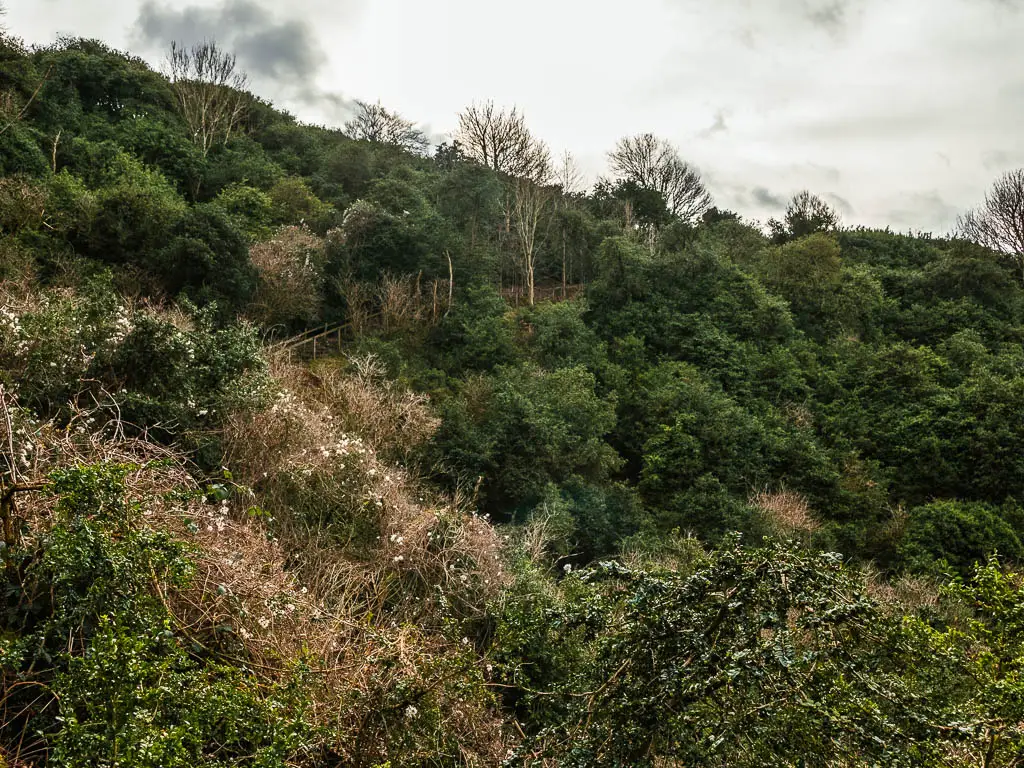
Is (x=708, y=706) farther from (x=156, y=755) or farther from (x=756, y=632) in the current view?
(x=156, y=755)

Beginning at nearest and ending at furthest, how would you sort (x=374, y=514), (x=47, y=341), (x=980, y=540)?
(x=47, y=341) → (x=374, y=514) → (x=980, y=540)

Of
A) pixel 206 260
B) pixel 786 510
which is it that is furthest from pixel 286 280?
pixel 786 510

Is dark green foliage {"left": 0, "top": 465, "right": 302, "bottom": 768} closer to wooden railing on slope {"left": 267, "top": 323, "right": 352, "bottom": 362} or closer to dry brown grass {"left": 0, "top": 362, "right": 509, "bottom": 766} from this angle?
dry brown grass {"left": 0, "top": 362, "right": 509, "bottom": 766}

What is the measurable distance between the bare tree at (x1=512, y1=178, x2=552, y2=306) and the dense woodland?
1.21 ft

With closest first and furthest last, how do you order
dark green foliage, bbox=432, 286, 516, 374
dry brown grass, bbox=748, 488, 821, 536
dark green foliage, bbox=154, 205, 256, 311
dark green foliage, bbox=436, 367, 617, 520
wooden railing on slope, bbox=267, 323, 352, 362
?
dark green foliage, bbox=436, 367, 617, 520 < dark green foliage, bbox=154, 205, 256, 311 < dry brown grass, bbox=748, 488, 821, 536 < wooden railing on slope, bbox=267, 323, 352, 362 < dark green foliage, bbox=432, 286, 516, 374

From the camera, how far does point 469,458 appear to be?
14.9 m

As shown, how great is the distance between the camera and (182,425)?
32.5 ft

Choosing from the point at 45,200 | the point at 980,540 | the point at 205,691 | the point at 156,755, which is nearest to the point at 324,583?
the point at 205,691

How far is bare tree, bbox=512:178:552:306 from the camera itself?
2778 centimetres

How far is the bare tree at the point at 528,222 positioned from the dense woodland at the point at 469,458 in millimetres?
370

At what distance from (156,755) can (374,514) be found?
22.6 feet

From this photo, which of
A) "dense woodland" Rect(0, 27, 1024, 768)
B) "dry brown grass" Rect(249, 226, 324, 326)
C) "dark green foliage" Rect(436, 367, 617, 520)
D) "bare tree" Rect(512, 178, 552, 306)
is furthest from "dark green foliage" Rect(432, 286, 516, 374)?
"bare tree" Rect(512, 178, 552, 306)

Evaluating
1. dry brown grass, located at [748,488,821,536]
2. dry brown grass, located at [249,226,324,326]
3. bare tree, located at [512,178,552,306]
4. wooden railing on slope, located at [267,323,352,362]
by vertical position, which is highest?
bare tree, located at [512,178,552,306]

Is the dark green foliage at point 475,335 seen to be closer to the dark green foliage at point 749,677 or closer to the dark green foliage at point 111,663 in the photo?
the dark green foliage at point 111,663
